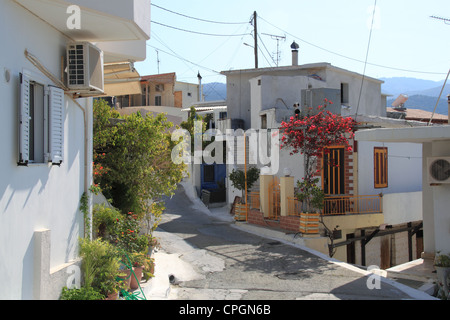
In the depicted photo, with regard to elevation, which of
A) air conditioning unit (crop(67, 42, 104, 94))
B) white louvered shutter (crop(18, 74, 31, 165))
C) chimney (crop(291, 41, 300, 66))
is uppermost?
chimney (crop(291, 41, 300, 66))

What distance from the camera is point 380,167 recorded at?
52.1 feet

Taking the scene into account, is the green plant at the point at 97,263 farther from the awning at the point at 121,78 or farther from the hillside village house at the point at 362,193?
the hillside village house at the point at 362,193

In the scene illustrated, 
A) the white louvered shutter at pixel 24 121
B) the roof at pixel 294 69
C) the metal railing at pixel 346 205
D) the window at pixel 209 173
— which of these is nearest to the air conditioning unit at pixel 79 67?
the white louvered shutter at pixel 24 121

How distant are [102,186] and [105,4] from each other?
16.8ft

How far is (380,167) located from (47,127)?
12988 mm

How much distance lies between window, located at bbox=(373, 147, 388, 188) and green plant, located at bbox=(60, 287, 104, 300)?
39.6 feet

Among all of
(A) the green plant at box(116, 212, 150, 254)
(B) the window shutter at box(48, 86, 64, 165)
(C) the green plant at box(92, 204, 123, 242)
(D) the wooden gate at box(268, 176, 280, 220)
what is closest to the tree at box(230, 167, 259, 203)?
(D) the wooden gate at box(268, 176, 280, 220)

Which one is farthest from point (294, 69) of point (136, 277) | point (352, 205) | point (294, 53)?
point (136, 277)

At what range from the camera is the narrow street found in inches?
317

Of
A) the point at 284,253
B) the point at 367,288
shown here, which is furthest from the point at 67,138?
the point at 284,253

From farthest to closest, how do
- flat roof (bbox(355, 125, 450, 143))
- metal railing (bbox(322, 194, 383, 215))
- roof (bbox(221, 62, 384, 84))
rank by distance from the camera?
roof (bbox(221, 62, 384, 84)), metal railing (bbox(322, 194, 383, 215)), flat roof (bbox(355, 125, 450, 143))

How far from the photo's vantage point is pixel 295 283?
8789mm

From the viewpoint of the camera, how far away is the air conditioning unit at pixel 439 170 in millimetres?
9141

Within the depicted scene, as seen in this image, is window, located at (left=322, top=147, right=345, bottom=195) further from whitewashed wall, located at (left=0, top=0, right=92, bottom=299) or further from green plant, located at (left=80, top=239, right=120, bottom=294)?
whitewashed wall, located at (left=0, top=0, right=92, bottom=299)
